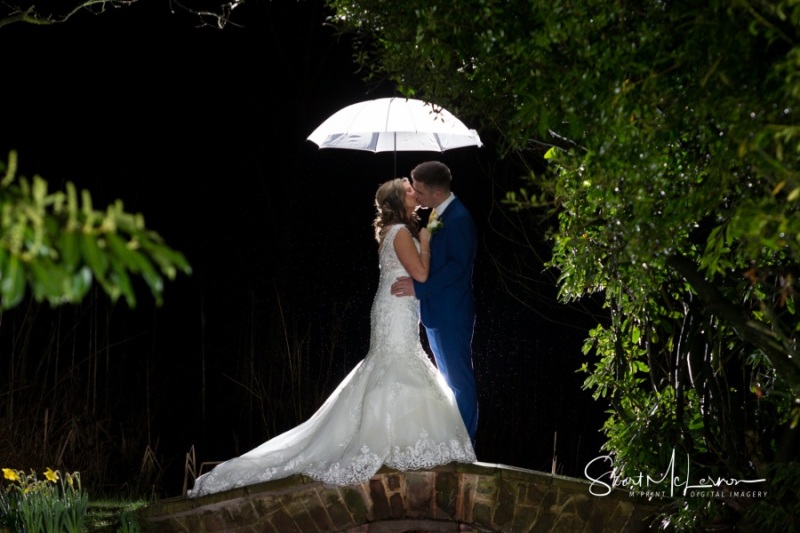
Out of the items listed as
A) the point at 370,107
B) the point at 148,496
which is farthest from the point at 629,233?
the point at 148,496

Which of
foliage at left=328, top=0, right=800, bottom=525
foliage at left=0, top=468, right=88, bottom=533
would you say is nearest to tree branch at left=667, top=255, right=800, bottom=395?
foliage at left=328, top=0, right=800, bottom=525

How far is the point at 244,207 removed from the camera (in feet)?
35.9

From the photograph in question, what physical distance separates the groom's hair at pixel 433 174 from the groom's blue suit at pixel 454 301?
134mm

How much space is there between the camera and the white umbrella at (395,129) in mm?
5871

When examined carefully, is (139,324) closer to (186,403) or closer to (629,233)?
(186,403)

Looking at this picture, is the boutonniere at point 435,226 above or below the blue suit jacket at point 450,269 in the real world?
above

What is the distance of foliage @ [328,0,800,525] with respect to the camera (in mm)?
3166

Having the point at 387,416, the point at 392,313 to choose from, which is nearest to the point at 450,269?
the point at 392,313

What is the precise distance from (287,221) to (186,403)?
2175 mm

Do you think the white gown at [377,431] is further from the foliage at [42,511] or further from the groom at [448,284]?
the foliage at [42,511]

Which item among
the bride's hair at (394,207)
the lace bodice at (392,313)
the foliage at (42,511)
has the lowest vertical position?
the foliage at (42,511)

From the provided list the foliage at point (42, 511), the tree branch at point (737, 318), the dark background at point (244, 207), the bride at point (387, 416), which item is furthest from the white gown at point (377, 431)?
the dark background at point (244, 207)

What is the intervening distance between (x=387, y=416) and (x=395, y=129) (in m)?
1.52

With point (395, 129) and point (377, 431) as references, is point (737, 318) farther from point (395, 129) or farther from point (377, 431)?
point (395, 129)
